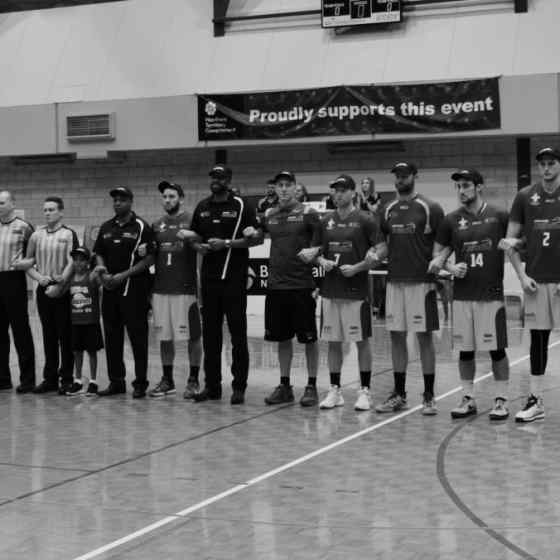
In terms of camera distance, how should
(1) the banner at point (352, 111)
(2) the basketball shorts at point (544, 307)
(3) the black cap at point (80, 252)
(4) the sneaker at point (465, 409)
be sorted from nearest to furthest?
(2) the basketball shorts at point (544, 307), (4) the sneaker at point (465, 409), (3) the black cap at point (80, 252), (1) the banner at point (352, 111)

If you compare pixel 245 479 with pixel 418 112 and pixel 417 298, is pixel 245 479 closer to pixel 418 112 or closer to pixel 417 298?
pixel 417 298

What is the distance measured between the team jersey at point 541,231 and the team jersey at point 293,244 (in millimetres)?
1865

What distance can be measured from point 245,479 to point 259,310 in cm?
1130

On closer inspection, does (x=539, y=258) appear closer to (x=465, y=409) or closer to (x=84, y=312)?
(x=465, y=409)

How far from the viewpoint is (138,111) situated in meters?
21.0

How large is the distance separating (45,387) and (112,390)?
739 millimetres

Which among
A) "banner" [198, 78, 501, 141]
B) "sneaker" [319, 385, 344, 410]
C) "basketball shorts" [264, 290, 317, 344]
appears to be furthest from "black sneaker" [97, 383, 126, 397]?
"banner" [198, 78, 501, 141]

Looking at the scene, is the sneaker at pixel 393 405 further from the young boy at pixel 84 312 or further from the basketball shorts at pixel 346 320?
the young boy at pixel 84 312

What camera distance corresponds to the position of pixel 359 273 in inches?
344

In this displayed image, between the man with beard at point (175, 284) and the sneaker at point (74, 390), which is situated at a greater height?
the man with beard at point (175, 284)

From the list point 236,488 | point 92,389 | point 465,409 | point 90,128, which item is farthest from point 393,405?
point 90,128

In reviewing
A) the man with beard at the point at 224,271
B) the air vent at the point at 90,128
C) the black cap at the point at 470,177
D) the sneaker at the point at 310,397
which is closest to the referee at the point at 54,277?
the man with beard at the point at 224,271

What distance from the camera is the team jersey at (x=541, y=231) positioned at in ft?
26.0

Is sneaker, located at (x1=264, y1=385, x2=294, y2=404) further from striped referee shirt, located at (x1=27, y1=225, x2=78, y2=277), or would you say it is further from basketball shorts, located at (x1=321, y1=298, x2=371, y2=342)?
striped referee shirt, located at (x1=27, y1=225, x2=78, y2=277)
